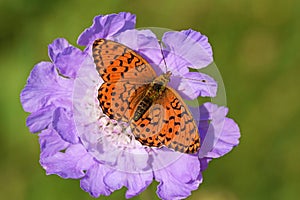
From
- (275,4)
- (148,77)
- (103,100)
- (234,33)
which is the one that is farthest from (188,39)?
(275,4)

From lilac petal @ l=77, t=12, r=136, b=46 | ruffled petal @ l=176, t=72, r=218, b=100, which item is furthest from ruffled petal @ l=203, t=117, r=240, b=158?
lilac petal @ l=77, t=12, r=136, b=46

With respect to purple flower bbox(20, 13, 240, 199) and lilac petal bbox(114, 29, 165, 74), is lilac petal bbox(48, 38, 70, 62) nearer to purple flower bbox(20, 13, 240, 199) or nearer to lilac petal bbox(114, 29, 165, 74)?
purple flower bbox(20, 13, 240, 199)

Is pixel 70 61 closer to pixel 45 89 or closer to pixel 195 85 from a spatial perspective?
pixel 45 89

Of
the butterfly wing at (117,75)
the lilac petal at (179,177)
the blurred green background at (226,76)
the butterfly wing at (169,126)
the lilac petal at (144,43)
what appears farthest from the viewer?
the blurred green background at (226,76)

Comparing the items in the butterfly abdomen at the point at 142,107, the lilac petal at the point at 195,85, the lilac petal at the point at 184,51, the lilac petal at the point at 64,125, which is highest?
the lilac petal at the point at 184,51

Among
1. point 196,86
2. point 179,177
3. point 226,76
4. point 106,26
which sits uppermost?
point 106,26

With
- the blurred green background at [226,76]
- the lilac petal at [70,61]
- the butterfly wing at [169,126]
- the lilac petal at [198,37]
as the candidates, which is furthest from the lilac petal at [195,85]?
the blurred green background at [226,76]

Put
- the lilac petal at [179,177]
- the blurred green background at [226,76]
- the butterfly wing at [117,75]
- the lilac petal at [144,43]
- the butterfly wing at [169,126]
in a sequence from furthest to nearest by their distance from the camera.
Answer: the blurred green background at [226,76] → the lilac petal at [144,43] → the lilac petal at [179,177] → the butterfly wing at [117,75] → the butterfly wing at [169,126]

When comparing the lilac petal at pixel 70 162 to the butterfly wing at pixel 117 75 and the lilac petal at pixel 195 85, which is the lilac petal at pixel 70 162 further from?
the lilac petal at pixel 195 85

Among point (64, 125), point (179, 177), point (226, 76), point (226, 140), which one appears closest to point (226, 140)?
point (226, 140)
